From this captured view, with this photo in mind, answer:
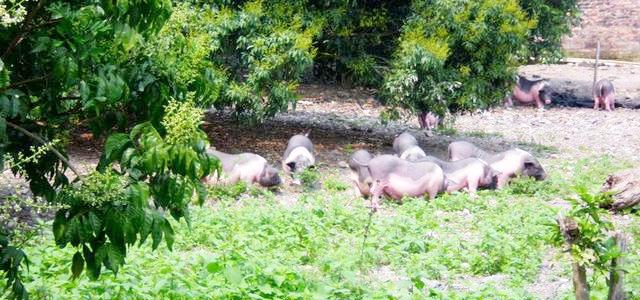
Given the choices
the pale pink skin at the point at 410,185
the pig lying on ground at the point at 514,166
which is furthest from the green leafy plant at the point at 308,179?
the pig lying on ground at the point at 514,166

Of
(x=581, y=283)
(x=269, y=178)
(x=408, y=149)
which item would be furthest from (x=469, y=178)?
(x=581, y=283)

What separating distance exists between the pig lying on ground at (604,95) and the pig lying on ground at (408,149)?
27.0ft

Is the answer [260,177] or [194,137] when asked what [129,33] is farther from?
[260,177]

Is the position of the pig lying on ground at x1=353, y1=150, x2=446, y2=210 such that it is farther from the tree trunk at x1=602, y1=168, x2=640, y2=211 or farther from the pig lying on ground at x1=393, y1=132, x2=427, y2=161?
the tree trunk at x1=602, y1=168, x2=640, y2=211

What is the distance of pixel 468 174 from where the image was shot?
361 inches

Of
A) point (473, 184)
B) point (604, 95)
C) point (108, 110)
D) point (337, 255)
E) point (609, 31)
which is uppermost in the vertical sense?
point (108, 110)

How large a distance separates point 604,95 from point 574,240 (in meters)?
14.6

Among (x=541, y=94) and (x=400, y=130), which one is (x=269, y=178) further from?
(x=541, y=94)

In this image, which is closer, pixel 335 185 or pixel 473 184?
pixel 473 184

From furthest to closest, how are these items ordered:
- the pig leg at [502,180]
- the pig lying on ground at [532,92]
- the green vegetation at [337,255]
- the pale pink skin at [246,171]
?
the pig lying on ground at [532,92] → the pig leg at [502,180] → the pale pink skin at [246,171] → the green vegetation at [337,255]

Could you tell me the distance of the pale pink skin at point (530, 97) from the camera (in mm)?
17922

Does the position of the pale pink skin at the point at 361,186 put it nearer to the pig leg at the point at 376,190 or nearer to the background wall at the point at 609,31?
the pig leg at the point at 376,190

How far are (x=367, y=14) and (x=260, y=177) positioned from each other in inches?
126

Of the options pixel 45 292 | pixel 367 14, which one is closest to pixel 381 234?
pixel 45 292
